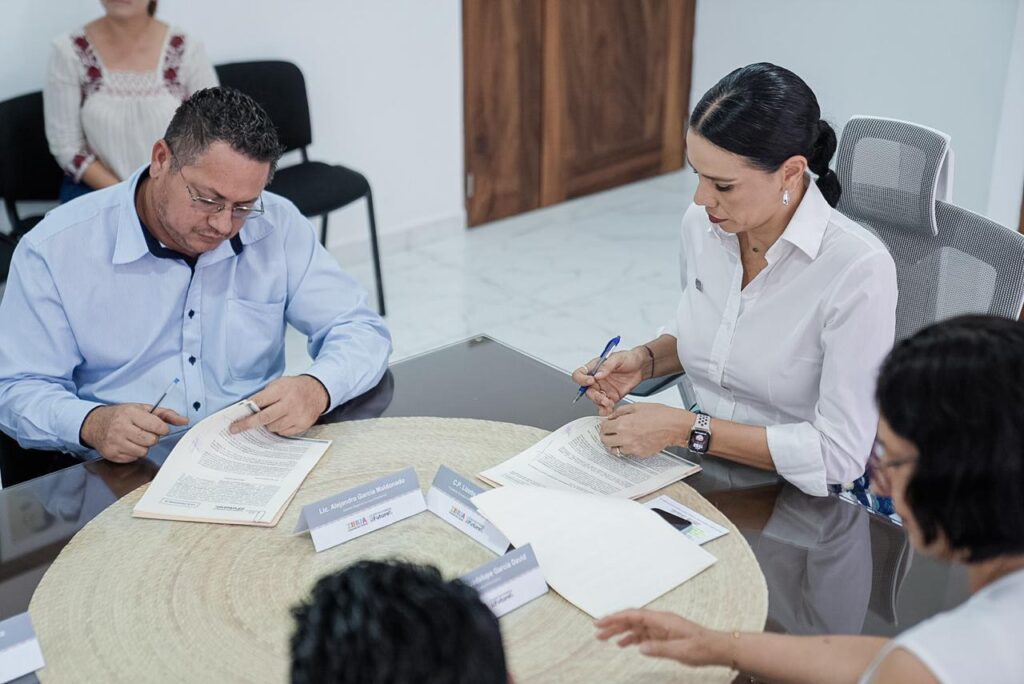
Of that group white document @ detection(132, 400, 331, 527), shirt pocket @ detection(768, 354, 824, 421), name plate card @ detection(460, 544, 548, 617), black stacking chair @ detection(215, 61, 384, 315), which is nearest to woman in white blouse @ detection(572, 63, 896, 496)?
shirt pocket @ detection(768, 354, 824, 421)

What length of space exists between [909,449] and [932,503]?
57 mm

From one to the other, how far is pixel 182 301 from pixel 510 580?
Answer: 3.20ft

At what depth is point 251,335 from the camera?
2.12 m

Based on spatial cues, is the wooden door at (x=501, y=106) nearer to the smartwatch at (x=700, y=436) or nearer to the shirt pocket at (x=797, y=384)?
the shirt pocket at (x=797, y=384)

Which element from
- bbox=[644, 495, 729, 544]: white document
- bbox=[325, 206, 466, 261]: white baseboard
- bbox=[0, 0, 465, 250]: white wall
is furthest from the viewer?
bbox=[325, 206, 466, 261]: white baseboard

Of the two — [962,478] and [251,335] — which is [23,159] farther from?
[962,478]

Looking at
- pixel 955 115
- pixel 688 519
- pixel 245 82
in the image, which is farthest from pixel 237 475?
pixel 955 115

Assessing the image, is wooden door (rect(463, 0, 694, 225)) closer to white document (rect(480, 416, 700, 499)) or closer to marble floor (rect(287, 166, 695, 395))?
marble floor (rect(287, 166, 695, 395))

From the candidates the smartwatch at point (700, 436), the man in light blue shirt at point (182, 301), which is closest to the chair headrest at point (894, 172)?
the smartwatch at point (700, 436)

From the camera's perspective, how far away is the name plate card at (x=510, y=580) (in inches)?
54.3

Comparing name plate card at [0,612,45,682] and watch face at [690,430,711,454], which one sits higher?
name plate card at [0,612,45,682]

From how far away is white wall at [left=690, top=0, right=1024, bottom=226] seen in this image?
14.4ft

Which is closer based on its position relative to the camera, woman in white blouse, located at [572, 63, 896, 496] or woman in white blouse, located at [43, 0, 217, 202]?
woman in white blouse, located at [572, 63, 896, 496]

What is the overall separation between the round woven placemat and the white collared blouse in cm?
29
